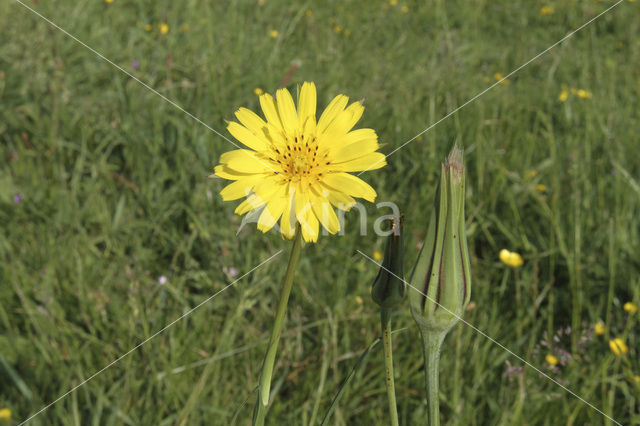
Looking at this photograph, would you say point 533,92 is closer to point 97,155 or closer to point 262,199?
point 97,155

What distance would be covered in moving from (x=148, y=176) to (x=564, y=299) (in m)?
1.25

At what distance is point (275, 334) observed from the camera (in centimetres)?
42

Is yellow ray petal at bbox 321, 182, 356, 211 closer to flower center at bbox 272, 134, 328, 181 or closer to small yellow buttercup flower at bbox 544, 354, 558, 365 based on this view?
flower center at bbox 272, 134, 328, 181

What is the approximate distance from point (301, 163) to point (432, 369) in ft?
0.77

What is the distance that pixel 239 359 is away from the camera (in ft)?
3.98

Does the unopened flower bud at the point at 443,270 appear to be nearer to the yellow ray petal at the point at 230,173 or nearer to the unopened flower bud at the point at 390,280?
the unopened flower bud at the point at 390,280

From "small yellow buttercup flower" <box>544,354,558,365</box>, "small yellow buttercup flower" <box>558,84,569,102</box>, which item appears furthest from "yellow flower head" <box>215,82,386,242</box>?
"small yellow buttercup flower" <box>558,84,569,102</box>

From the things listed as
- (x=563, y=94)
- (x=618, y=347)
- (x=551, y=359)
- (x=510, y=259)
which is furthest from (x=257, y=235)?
(x=563, y=94)

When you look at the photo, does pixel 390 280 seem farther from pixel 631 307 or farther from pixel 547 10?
pixel 547 10

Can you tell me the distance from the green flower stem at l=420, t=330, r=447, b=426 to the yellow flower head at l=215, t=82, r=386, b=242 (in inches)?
5.8

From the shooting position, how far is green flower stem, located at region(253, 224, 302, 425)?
0.42 metres

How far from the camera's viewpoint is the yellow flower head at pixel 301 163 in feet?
1.64

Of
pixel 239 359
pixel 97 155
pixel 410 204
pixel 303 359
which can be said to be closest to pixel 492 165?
pixel 410 204

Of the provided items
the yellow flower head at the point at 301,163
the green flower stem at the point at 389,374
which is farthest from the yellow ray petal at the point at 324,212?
the green flower stem at the point at 389,374
